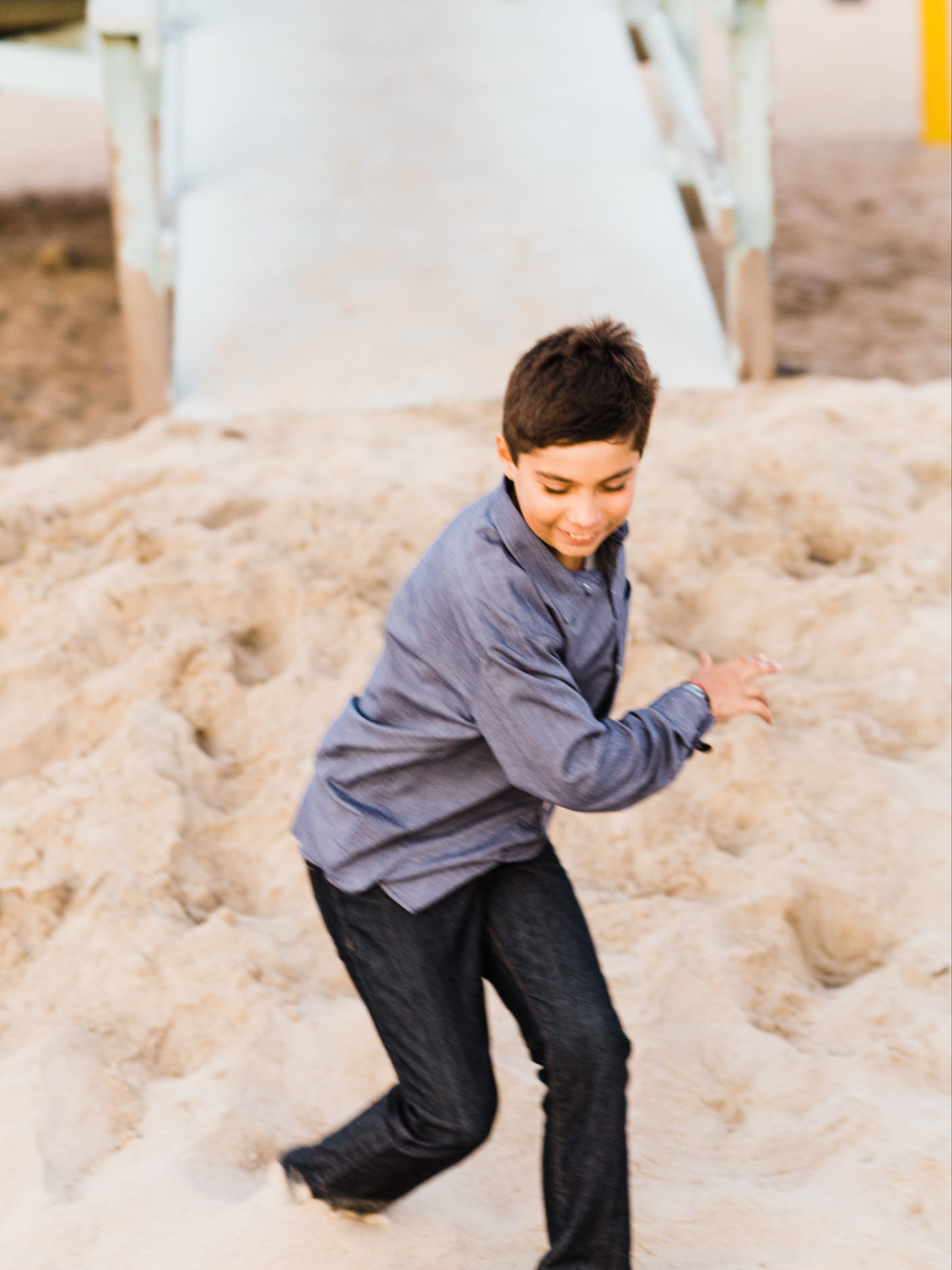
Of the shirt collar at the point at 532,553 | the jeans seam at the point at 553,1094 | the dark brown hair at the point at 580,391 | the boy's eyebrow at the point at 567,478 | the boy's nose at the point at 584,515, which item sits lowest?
the jeans seam at the point at 553,1094

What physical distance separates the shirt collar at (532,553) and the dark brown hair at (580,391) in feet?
0.25

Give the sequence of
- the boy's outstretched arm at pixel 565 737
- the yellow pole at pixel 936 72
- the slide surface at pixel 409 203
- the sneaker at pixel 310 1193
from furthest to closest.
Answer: the yellow pole at pixel 936 72, the slide surface at pixel 409 203, the sneaker at pixel 310 1193, the boy's outstretched arm at pixel 565 737

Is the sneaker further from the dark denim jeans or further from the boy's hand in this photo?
the boy's hand

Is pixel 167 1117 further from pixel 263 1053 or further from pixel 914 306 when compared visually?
pixel 914 306

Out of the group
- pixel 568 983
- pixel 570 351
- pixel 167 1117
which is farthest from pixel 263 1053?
pixel 570 351

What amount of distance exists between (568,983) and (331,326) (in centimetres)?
362

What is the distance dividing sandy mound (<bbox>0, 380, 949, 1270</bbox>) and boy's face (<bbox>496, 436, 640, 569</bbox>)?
998 millimetres

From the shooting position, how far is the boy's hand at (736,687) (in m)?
1.61

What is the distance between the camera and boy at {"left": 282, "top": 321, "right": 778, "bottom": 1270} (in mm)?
1538

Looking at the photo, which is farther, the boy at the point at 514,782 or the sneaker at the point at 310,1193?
the sneaker at the point at 310,1193

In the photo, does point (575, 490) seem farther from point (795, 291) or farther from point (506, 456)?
point (795, 291)

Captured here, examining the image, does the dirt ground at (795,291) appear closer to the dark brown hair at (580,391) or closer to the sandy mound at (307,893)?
the sandy mound at (307,893)

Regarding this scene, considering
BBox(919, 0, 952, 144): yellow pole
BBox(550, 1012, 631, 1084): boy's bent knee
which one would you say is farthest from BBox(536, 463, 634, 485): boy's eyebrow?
BBox(919, 0, 952, 144): yellow pole

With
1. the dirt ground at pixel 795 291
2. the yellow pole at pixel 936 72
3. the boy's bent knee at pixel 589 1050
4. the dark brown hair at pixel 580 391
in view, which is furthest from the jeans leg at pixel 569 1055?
the yellow pole at pixel 936 72
